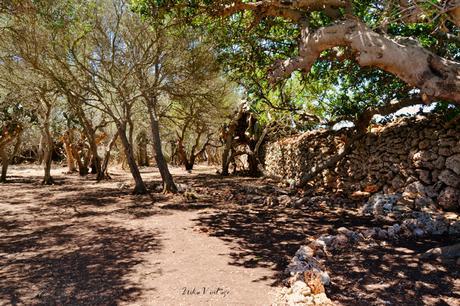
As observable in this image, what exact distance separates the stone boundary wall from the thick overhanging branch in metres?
3.94

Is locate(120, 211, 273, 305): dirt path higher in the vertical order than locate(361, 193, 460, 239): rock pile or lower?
lower

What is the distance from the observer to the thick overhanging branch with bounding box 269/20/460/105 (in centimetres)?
469

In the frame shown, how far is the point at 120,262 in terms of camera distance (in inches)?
213

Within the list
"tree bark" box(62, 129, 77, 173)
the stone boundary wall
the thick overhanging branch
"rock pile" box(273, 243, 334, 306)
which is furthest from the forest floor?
"tree bark" box(62, 129, 77, 173)

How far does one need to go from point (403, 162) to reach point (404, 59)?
5.20 metres

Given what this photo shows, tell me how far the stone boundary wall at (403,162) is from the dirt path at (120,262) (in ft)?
17.2

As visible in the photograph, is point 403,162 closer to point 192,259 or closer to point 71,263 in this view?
point 192,259

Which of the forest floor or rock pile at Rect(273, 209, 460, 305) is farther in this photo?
the forest floor

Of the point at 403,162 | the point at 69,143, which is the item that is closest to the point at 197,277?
the point at 403,162

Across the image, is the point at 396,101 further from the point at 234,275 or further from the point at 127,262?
the point at 127,262

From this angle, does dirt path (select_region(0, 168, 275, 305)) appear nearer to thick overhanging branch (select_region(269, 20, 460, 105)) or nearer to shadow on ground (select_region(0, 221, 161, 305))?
shadow on ground (select_region(0, 221, 161, 305))

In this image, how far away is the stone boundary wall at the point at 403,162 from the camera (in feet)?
26.3

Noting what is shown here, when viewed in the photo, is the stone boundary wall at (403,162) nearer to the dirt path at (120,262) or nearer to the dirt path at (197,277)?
the dirt path at (120,262)

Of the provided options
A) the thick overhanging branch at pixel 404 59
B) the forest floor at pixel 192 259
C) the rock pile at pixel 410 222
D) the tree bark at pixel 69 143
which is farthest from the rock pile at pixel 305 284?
the tree bark at pixel 69 143
